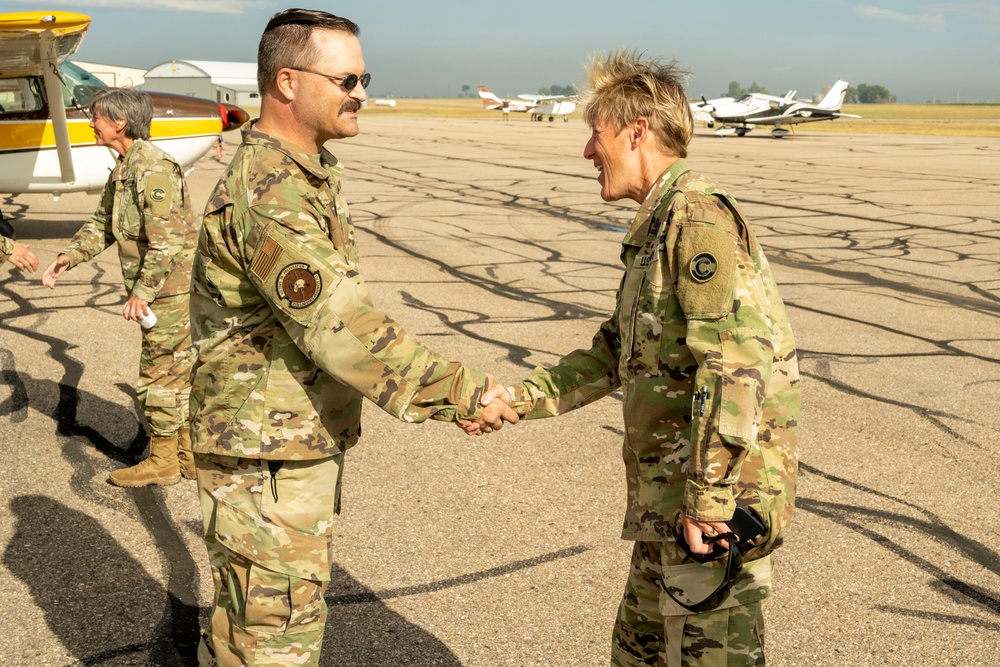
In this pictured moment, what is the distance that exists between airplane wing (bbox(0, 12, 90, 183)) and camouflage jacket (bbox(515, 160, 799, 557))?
1115cm

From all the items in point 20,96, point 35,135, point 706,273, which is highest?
point 706,273

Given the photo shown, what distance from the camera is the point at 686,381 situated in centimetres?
232

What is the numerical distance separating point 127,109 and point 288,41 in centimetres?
289

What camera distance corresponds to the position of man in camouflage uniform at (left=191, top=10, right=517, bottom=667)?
241cm

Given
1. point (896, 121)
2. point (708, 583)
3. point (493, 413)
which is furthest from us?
point (896, 121)

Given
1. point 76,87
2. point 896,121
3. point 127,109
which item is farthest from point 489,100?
point 127,109

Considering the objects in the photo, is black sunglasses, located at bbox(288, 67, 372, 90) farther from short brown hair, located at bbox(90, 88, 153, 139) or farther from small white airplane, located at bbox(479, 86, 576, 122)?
small white airplane, located at bbox(479, 86, 576, 122)

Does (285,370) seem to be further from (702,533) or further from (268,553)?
(702,533)

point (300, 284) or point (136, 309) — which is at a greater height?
point (300, 284)

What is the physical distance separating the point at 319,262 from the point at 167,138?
522 inches

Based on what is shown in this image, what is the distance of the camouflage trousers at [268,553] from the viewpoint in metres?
2.53

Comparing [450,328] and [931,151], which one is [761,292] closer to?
[450,328]

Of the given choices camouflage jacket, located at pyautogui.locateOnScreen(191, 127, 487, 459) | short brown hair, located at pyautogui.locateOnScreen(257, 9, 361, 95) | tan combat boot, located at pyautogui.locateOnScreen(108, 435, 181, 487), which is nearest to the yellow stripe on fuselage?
tan combat boot, located at pyautogui.locateOnScreen(108, 435, 181, 487)

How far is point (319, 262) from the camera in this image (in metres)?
2.35
